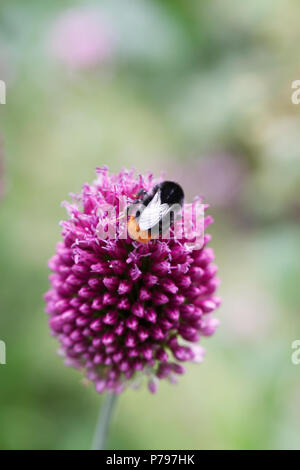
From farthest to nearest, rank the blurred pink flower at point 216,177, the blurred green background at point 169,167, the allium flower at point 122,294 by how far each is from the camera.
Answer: the blurred pink flower at point 216,177
the blurred green background at point 169,167
the allium flower at point 122,294

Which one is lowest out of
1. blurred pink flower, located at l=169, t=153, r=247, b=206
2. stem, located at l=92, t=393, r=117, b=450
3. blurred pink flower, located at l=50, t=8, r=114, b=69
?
stem, located at l=92, t=393, r=117, b=450

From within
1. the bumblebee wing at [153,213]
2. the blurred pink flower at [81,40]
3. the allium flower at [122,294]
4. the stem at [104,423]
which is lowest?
the stem at [104,423]

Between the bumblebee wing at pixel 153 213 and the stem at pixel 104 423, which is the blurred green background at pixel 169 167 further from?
the bumblebee wing at pixel 153 213

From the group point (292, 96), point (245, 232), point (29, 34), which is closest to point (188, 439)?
point (245, 232)

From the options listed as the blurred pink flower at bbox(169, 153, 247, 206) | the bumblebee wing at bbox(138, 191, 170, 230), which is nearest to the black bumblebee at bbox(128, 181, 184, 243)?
the bumblebee wing at bbox(138, 191, 170, 230)

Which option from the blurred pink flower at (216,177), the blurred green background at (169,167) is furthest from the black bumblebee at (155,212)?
the blurred pink flower at (216,177)

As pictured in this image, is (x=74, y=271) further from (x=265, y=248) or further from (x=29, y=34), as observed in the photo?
(x=29, y=34)

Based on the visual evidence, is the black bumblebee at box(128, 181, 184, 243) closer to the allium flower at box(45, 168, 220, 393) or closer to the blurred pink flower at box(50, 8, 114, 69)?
the allium flower at box(45, 168, 220, 393)
